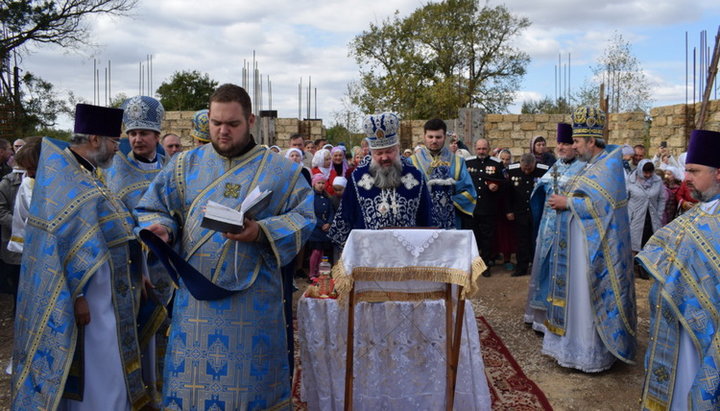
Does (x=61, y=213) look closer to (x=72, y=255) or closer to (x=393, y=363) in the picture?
(x=72, y=255)

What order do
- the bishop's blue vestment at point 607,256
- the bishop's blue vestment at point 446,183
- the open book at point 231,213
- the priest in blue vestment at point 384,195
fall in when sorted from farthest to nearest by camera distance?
the bishop's blue vestment at point 446,183 → the bishop's blue vestment at point 607,256 → the priest in blue vestment at point 384,195 → the open book at point 231,213

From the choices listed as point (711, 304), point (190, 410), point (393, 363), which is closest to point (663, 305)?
point (711, 304)

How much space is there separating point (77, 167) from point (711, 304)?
336 cm

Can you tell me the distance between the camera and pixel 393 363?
4.08m

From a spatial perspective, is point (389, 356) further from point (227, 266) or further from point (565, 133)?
point (565, 133)

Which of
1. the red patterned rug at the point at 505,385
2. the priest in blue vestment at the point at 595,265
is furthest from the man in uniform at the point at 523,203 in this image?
the priest in blue vestment at the point at 595,265

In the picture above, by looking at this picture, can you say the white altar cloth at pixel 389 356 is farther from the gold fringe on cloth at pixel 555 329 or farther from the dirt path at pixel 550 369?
the gold fringe on cloth at pixel 555 329

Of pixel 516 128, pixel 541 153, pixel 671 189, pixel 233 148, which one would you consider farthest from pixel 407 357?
pixel 516 128

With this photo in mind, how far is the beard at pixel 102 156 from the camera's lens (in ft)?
11.4

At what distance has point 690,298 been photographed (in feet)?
9.91

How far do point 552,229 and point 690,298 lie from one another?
287 cm

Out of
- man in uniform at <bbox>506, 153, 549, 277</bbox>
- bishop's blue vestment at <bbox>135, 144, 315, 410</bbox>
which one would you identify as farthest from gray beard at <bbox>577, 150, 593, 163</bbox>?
man in uniform at <bbox>506, 153, 549, 277</bbox>

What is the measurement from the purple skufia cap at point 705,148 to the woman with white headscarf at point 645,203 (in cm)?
668

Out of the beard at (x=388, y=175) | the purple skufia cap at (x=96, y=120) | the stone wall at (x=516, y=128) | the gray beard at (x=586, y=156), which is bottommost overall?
the beard at (x=388, y=175)
